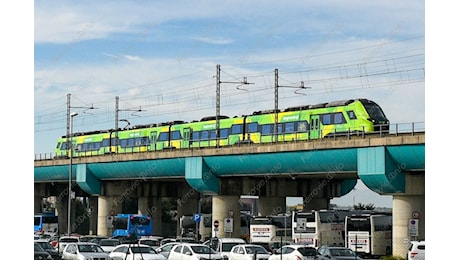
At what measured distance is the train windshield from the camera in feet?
178

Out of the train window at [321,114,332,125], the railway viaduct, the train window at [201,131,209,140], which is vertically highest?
the train window at [321,114,332,125]

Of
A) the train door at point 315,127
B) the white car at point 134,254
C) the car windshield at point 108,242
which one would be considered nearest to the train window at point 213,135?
the train door at point 315,127

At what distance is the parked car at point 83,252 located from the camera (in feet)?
117

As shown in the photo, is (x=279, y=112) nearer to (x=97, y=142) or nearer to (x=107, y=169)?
(x=107, y=169)

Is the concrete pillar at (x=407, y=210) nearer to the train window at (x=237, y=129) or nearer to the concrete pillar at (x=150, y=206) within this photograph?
the train window at (x=237, y=129)

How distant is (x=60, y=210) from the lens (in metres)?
103

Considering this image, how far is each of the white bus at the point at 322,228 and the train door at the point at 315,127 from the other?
5711 mm

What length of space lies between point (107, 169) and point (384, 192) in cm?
3251

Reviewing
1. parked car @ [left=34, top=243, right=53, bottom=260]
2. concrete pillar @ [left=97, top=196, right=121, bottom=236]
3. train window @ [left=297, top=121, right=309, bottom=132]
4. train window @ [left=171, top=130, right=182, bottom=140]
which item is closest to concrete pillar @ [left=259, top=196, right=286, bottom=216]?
train window @ [left=171, top=130, right=182, bottom=140]

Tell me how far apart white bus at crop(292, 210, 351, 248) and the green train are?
17.8 feet

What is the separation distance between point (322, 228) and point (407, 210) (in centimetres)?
623

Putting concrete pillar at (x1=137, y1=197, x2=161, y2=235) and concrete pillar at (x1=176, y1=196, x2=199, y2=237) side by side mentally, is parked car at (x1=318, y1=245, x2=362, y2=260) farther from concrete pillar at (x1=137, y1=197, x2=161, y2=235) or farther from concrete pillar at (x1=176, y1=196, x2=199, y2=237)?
concrete pillar at (x1=176, y1=196, x2=199, y2=237)
